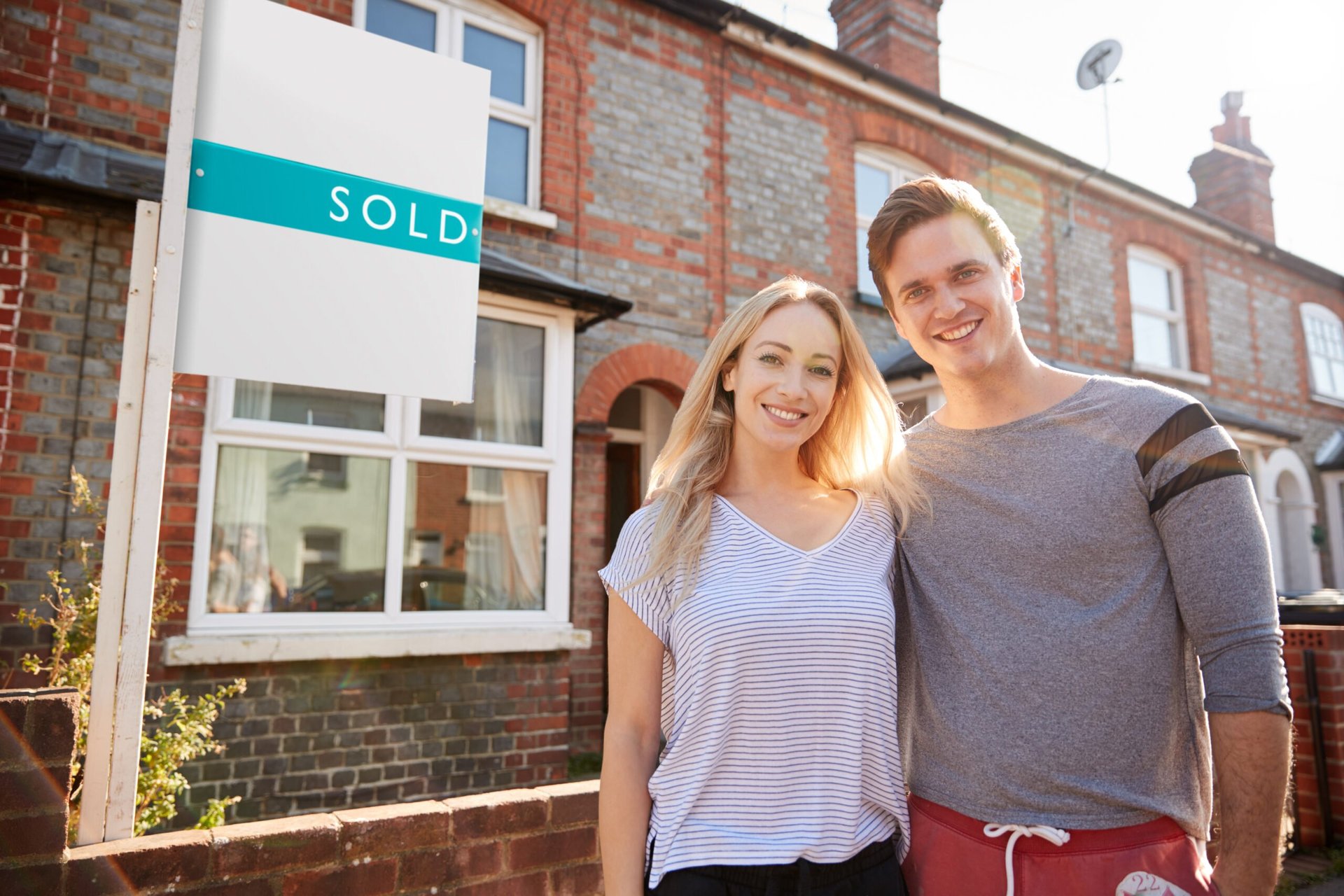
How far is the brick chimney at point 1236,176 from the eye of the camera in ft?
44.2

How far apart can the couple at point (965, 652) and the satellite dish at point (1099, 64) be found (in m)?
10.4

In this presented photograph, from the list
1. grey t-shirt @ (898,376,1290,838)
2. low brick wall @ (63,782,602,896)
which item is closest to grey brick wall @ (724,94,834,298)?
low brick wall @ (63,782,602,896)

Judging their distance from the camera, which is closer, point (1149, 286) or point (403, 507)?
point (403, 507)

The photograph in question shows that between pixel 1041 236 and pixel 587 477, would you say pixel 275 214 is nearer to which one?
pixel 587 477

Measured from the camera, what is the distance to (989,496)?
5.80 feet

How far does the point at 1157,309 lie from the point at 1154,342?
1.40 feet

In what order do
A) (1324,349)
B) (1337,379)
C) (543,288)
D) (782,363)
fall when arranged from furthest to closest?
(1337,379), (1324,349), (543,288), (782,363)

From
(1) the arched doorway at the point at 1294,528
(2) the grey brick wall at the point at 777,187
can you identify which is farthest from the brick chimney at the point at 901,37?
(1) the arched doorway at the point at 1294,528

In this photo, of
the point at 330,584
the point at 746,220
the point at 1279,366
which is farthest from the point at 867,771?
the point at 1279,366

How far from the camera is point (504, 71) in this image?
21.3ft

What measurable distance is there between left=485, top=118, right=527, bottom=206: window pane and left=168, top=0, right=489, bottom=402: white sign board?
11.9ft

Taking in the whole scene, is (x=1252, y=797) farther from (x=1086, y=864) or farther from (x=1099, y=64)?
(x=1099, y=64)


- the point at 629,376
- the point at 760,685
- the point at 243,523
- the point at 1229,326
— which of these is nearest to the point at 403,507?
the point at 243,523

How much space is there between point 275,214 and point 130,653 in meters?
1.26
